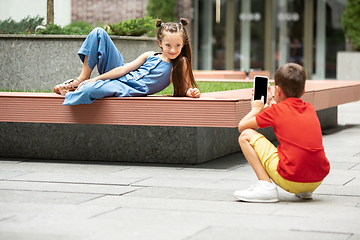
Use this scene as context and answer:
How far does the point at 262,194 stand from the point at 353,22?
1738cm

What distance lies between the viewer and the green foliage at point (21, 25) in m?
9.49

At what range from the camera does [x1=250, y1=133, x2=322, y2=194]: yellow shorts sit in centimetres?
408

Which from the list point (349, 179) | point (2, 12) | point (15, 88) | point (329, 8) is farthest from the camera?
point (329, 8)

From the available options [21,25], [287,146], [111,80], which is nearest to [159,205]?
[287,146]

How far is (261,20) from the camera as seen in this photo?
23484 mm

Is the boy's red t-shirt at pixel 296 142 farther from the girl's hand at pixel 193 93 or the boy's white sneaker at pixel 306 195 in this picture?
the girl's hand at pixel 193 93

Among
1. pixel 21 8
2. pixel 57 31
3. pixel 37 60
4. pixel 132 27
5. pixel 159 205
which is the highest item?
pixel 21 8

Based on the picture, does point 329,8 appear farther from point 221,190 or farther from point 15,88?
point 221,190

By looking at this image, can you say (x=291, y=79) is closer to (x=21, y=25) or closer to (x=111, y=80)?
(x=111, y=80)

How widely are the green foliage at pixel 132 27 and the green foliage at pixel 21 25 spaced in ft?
4.70

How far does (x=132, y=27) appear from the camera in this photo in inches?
376

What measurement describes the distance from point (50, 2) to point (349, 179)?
649cm

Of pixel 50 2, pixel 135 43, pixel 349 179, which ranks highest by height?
pixel 50 2

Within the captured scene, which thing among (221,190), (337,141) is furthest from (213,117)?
(337,141)
